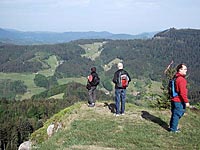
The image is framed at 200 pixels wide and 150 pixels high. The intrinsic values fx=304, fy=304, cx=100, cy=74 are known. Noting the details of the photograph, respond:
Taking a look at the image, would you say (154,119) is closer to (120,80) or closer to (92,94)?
(120,80)

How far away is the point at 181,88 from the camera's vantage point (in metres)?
12.2

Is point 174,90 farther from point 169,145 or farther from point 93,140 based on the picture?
point 93,140

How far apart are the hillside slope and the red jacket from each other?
4.99 feet

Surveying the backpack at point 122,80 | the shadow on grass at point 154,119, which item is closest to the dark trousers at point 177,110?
the shadow on grass at point 154,119

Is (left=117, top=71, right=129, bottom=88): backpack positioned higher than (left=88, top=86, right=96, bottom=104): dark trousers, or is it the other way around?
(left=117, top=71, right=129, bottom=88): backpack

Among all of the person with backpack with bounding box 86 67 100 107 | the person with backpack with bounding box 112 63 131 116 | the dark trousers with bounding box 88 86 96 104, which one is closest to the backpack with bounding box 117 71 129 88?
the person with backpack with bounding box 112 63 131 116

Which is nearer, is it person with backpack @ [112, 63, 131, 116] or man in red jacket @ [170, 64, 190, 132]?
man in red jacket @ [170, 64, 190, 132]

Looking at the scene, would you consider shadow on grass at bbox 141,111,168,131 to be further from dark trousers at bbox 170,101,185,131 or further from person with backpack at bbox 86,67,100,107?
person with backpack at bbox 86,67,100,107

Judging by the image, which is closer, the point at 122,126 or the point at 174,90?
the point at 174,90

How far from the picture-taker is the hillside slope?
37.9 ft

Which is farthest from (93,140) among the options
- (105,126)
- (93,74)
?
(93,74)

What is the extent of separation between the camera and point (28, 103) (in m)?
112

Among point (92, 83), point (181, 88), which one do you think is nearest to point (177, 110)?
point (181, 88)

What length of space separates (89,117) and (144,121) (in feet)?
9.40
